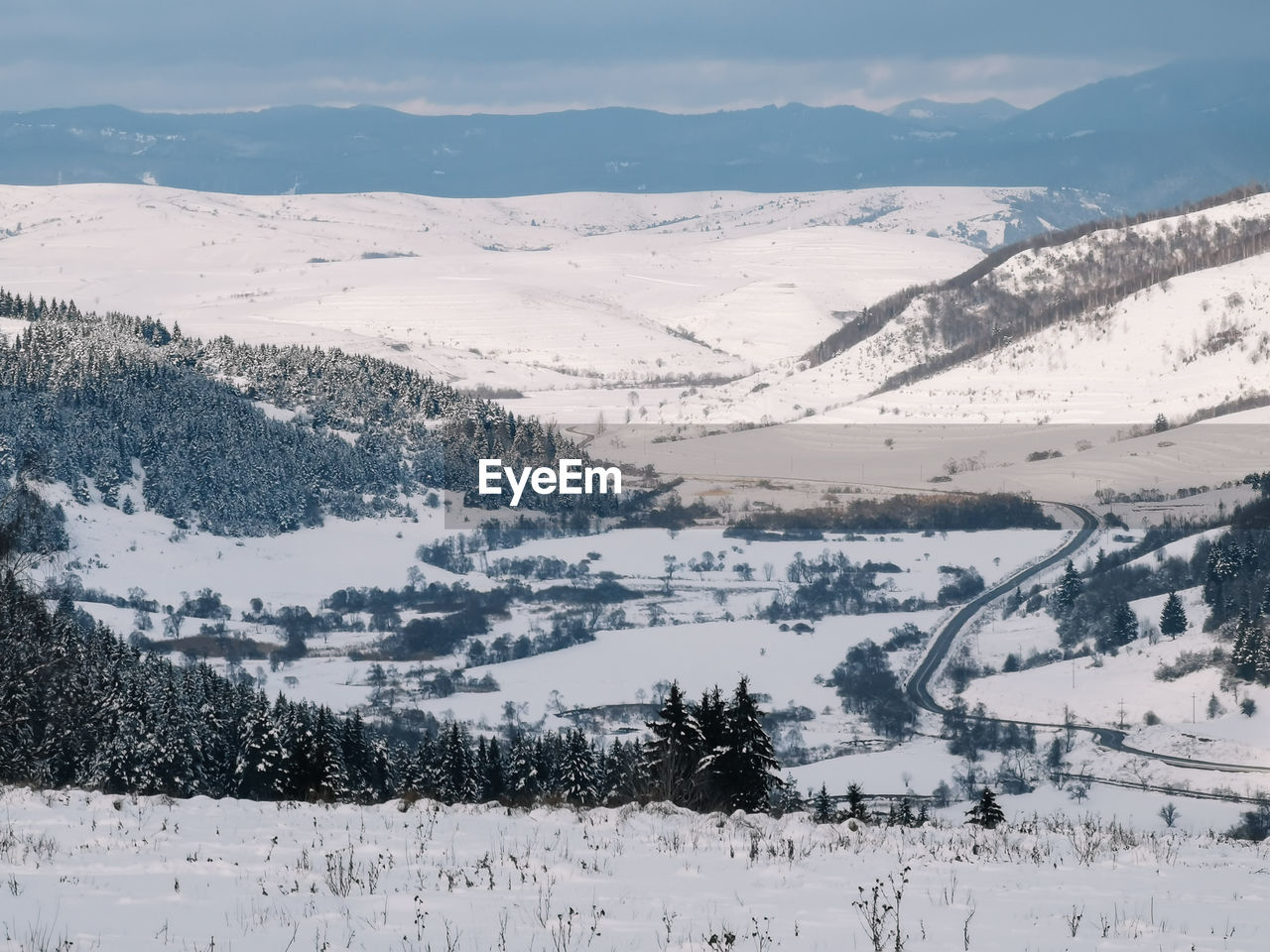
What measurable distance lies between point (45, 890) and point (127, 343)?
177 metres

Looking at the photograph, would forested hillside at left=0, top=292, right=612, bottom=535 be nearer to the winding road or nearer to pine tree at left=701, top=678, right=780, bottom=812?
the winding road

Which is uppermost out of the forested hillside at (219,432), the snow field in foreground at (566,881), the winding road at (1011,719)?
the forested hillside at (219,432)

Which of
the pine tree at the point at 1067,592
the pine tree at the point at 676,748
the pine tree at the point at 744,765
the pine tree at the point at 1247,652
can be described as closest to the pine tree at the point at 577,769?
the pine tree at the point at 676,748

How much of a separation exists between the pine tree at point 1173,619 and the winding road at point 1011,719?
17.8 m

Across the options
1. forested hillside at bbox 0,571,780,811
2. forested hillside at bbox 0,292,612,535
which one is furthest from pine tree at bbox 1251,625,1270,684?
forested hillside at bbox 0,292,612,535

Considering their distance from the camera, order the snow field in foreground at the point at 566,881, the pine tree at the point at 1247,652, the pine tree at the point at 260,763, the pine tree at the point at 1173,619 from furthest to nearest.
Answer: the pine tree at the point at 1173,619
the pine tree at the point at 1247,652
the pine tree at the point at 260,763
the snow field in foreground at the point at 566,881

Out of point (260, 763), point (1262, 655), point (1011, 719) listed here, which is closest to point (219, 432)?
point (1011, 719)

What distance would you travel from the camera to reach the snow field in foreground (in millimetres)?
13703

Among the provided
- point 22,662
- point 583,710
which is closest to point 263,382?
point 583,710

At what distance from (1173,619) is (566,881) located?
120 meters

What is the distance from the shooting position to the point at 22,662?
37.2 m

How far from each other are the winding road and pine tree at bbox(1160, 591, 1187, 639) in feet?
58.4

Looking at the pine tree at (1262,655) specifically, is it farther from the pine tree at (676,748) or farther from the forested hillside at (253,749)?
the pine tree at (676,748)

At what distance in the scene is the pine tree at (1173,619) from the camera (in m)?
126
